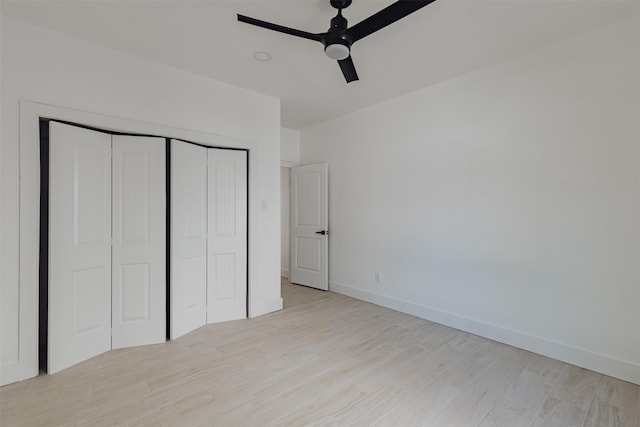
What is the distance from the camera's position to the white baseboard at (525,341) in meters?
2.35

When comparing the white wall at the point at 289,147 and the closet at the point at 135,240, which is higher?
the white wall at the point at 289,147

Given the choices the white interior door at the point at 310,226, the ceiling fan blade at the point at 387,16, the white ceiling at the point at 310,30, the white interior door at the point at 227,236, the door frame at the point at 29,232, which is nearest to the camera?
the ceiling fan blade at the point at 387,16

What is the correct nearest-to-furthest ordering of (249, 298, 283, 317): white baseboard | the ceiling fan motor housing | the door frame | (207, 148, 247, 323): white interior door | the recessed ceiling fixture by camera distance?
the ceiling fan motor housing
the door frame
the recessed ceiling fixture
(207, 148, 247, 323): white interior door
(249, 298, 283, 317): white baseboard

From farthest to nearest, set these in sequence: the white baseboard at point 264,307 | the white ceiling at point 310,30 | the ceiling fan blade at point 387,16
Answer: the white baseboard at point 264,307 < the white ceiling at point 310,30 < the ceiling fan blade at point 387,16

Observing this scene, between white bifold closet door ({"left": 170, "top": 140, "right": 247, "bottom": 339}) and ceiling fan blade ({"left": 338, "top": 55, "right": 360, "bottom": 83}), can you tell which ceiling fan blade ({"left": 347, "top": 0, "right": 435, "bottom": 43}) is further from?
white bifold closet door ({"left": 170, "top": 140, "right": 247, "bottom": 339})

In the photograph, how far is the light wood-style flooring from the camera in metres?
1.90

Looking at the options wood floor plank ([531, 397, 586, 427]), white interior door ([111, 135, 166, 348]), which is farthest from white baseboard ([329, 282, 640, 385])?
white interior door ([111, 135, 166, 348])

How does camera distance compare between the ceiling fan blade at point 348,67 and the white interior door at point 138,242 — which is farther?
the white interior door at point 138,242

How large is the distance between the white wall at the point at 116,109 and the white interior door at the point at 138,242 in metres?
0.33

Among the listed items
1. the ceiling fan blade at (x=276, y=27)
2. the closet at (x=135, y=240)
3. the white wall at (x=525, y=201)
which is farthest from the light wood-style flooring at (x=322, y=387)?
the ceiling fan blade at (x=276, y=27)

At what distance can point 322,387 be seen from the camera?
7.26 feet

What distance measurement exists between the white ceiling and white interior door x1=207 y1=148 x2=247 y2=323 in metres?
1.02

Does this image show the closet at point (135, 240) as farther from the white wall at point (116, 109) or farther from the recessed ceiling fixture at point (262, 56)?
the recessed ceiling fixture at point (262, 56)

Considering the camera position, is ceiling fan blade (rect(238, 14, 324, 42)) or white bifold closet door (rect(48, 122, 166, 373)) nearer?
ceiling fan blade (rect(238, 14, 324, 42))
